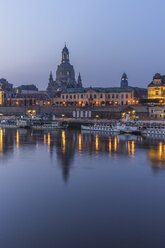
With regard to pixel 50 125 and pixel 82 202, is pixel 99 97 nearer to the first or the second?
pixel 50 125

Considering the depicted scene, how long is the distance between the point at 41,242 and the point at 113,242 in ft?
12.5

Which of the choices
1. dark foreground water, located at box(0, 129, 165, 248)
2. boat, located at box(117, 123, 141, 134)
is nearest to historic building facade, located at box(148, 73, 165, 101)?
boat, located at box(117, 123, 141, 134)

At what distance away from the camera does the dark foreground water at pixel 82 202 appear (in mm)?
15820

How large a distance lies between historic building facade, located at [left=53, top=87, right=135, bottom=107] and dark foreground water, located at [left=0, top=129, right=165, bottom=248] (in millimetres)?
97676

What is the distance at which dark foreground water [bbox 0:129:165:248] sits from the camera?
1582 centimetres

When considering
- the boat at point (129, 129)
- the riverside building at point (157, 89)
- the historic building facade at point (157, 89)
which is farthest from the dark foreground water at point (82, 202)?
the historic building facade at point (157, 89)

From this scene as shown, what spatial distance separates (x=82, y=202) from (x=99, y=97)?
11877 centimetres

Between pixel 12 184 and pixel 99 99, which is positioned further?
pixel 99 99

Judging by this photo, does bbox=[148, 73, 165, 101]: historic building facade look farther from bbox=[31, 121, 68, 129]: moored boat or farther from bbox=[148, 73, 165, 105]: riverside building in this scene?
bbox=[31, 121, 68, 129]: moored boat

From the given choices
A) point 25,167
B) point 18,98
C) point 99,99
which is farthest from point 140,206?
point 18,98

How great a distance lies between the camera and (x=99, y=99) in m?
138

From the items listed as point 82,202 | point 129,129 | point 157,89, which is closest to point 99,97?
point 157,89

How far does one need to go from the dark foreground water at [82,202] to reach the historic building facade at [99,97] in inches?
3846

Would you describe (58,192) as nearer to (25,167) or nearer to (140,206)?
(140,206)
